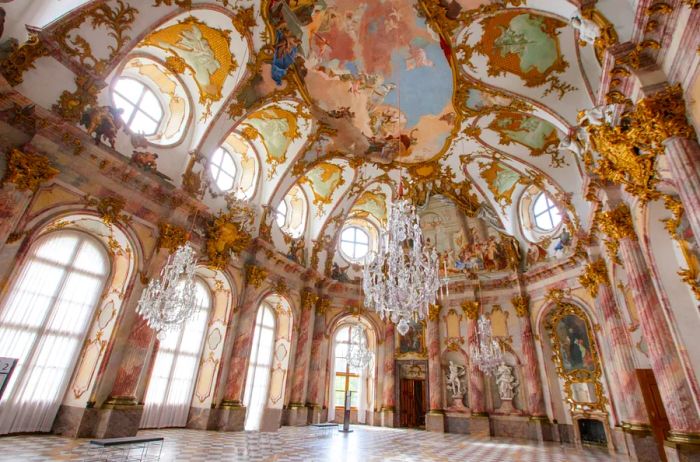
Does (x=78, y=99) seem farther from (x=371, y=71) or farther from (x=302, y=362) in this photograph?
(x=302, y=362)

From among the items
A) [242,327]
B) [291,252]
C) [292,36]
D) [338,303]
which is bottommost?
[242,327]

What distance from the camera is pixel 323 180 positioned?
1584 centimetres

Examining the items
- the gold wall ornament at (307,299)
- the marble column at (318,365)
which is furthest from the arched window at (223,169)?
the marble column at (318,365)

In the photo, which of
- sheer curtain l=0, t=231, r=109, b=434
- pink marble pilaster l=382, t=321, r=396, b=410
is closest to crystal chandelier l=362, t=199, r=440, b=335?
sheer curtain l=0, t=231, r=109, b=434

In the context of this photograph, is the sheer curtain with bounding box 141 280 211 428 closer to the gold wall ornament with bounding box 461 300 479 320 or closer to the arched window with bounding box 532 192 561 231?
the gold wall ornament with bounding box 461 300 479 320

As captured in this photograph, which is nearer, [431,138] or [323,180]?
[431,138]

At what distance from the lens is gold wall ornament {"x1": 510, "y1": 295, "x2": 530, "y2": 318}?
582 inches

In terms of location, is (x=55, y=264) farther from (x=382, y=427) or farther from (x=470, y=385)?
(x=470, y=385)

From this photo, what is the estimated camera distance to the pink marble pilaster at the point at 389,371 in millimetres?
15914

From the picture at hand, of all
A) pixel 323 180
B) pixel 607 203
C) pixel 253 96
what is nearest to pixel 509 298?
pixel 607 203

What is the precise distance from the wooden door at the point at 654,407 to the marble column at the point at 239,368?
1126cm

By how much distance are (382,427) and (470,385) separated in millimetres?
4197

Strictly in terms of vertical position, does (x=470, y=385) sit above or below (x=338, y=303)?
below

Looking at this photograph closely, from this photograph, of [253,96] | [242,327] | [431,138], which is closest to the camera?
[253,96]
